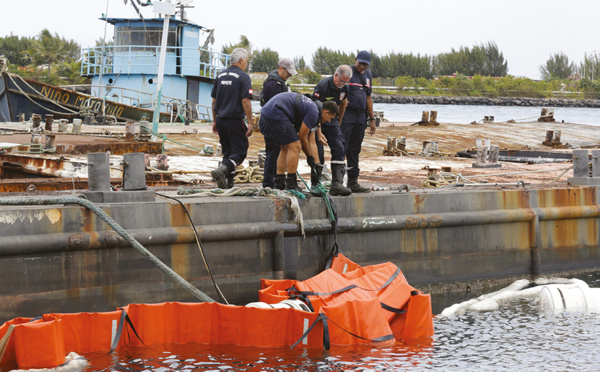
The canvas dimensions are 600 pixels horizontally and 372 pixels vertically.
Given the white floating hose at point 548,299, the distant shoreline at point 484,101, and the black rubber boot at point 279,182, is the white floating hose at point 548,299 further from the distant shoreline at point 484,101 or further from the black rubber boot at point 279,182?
the distant shoreline at point 484,101

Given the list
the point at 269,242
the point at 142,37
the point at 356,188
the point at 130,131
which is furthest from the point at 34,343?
the point at 142,37

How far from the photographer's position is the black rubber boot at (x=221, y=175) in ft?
27.9

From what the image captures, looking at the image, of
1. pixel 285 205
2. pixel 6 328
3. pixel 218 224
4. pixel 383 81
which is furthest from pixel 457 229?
pixel 383 81

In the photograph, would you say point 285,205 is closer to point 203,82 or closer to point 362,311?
point 362,311

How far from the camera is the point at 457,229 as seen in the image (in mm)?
9234

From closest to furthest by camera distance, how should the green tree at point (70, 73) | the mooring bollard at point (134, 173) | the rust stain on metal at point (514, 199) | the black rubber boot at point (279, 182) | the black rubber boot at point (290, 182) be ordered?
1. the mooring bollard at point (134, 173)
2. the black rubber boot at point (290, 182)
3. the black rubber boot at point (279, 182)
4. the rust stain on metal at point (514, 199)
5. the green tree at point (70, 73)

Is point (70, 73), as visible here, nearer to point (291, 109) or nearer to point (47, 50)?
point (47, 50)

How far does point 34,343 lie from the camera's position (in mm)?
A: 5617

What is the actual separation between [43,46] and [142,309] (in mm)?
57051

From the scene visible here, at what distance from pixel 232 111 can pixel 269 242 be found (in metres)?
1.72

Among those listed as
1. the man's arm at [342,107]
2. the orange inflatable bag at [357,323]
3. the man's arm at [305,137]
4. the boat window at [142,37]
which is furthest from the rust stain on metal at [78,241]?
the boat window at [142,37]

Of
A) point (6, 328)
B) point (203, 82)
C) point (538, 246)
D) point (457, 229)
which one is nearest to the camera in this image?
point (6, 328)

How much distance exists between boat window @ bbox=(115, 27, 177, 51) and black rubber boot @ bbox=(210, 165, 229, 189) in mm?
20369

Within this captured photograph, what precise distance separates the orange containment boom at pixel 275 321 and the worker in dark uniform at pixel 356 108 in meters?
2.23
